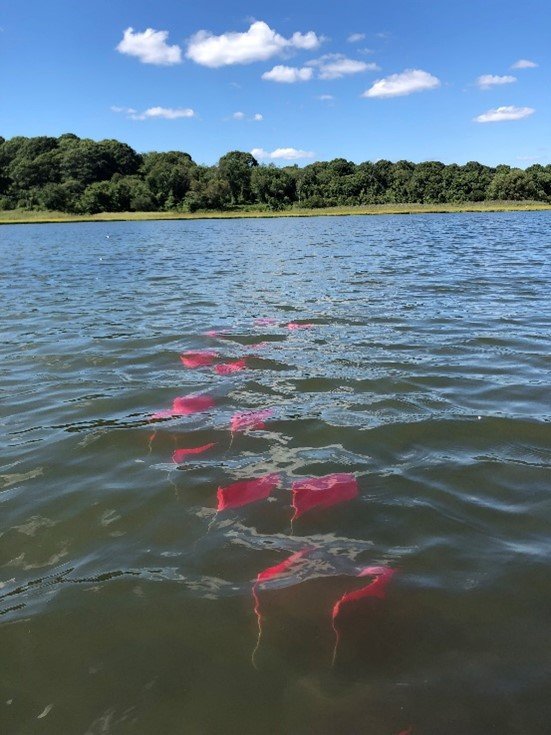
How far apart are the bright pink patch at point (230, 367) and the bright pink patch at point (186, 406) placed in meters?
1.31

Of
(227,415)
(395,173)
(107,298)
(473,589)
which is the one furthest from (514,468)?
(395,173)

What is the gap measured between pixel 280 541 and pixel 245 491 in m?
0.90

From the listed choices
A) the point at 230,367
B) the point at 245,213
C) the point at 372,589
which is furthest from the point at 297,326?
the point at 245,213

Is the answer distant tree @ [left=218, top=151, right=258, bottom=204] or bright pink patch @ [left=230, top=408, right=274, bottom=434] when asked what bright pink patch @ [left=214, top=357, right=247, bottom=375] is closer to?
bright pink patch @ [left=230, top=408, right=274, bottom=434]

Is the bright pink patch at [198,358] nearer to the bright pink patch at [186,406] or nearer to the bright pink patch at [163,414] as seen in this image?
the bright pink patch at [186,406]

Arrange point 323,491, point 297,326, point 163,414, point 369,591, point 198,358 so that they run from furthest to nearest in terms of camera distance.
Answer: point 297,326 → point 198,358 → point 163,414 → point 323,491 → point 369,591

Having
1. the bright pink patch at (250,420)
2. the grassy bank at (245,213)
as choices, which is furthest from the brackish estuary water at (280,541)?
the grassy bank at (245,213)

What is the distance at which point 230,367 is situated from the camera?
364 inches

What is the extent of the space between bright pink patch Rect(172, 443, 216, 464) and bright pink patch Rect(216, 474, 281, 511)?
83 cm

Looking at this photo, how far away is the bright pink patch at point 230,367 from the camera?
9.05 meters

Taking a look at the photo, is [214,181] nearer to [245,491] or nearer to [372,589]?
[245,491]

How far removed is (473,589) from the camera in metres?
3.74

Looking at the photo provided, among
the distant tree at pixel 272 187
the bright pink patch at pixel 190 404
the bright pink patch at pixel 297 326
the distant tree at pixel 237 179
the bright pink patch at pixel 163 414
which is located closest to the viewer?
the bright pink patch at pixel 163 414

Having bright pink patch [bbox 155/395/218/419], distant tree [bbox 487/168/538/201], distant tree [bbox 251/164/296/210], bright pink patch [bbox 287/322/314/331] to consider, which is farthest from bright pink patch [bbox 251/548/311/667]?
A: distant tree [bbox 487/168/538/201]
